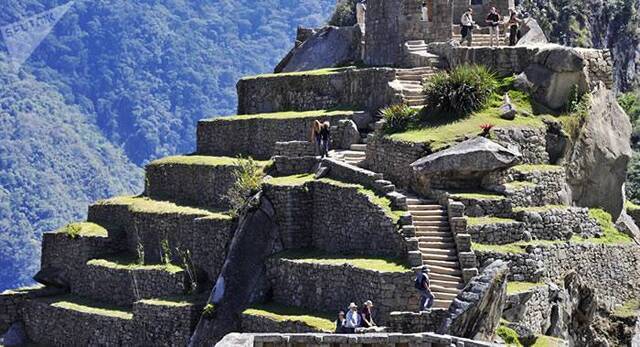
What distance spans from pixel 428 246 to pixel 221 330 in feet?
24.0

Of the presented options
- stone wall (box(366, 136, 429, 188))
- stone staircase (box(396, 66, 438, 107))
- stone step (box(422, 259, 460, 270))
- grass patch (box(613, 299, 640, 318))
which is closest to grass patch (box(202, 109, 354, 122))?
stone staircase (box(396, 66, 438, 107))

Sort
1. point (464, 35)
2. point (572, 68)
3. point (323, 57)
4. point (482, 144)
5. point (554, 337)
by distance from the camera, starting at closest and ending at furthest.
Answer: point (554, 337) → point (482, 144) → point (572, 68) → point (464, 35) → point (323, 57)

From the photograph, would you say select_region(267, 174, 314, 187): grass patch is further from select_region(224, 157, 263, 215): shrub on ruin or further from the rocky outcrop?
the rocky outcrop

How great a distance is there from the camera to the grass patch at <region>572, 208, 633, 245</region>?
4533 cm

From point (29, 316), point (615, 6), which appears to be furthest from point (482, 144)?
point (615, 6)

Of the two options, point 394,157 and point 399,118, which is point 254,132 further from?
point 394,157

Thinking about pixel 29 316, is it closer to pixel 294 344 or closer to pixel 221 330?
pixel 221 330

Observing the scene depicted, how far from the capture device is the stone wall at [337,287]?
134 ft

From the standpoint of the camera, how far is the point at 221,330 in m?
46.6

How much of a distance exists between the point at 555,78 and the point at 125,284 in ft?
53.0

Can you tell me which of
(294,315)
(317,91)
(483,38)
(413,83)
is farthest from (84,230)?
(294,315)

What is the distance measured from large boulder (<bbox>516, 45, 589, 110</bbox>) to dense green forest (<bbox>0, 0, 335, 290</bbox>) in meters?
72.6

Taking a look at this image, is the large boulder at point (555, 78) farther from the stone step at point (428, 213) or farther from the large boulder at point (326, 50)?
the large boulder at point (326, 50)

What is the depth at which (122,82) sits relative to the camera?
130 meters
